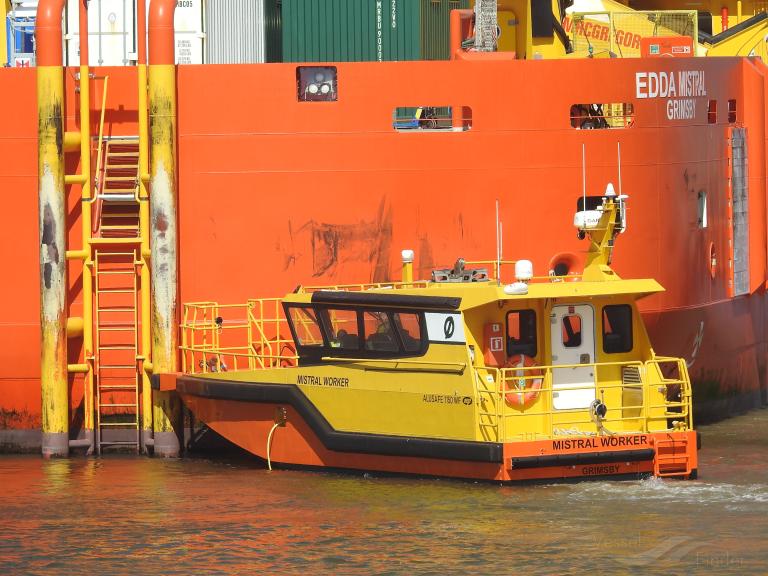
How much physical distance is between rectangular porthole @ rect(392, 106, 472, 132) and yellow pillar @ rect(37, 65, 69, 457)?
3.76m

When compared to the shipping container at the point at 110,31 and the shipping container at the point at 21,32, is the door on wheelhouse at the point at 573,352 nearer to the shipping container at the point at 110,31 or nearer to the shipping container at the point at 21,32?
the shipping container at the point at 110,31

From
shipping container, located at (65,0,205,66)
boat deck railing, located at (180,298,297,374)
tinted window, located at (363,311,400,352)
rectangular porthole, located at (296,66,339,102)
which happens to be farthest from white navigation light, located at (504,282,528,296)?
shipping container, located at (65,0,205,66)

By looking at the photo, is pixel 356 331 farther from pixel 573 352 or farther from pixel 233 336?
pixel 233 336

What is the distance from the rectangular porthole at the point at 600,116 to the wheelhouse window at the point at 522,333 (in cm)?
346

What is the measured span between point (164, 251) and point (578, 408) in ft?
15.9

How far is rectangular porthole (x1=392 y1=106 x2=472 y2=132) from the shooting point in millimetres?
18875

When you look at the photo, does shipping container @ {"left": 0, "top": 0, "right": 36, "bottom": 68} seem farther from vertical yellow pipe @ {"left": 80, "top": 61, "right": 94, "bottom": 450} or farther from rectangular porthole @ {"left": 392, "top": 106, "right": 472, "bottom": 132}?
rectangular porthole @ {"left": 392, "top": 106, "right": 472, "bottom": 132}

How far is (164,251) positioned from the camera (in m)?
18.0

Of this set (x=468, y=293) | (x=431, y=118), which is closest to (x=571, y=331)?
(x=468, y=293)

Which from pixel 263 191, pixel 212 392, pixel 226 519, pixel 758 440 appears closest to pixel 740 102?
pixel 758 440

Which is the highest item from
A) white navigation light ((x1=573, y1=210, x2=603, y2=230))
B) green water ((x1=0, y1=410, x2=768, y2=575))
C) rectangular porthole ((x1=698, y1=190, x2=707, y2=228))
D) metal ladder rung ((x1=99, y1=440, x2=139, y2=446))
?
rectangular porthole ((x1=698, y1=190, x2=707, y2=228))

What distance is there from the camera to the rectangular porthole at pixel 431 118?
18.9m

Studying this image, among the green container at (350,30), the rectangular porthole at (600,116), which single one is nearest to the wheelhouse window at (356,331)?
the rectangular porthole at (600,116)

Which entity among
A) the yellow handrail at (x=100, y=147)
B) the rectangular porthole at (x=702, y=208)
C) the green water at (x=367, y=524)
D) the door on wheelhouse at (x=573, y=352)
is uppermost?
the yellow handrail at (x=100, y=147)
